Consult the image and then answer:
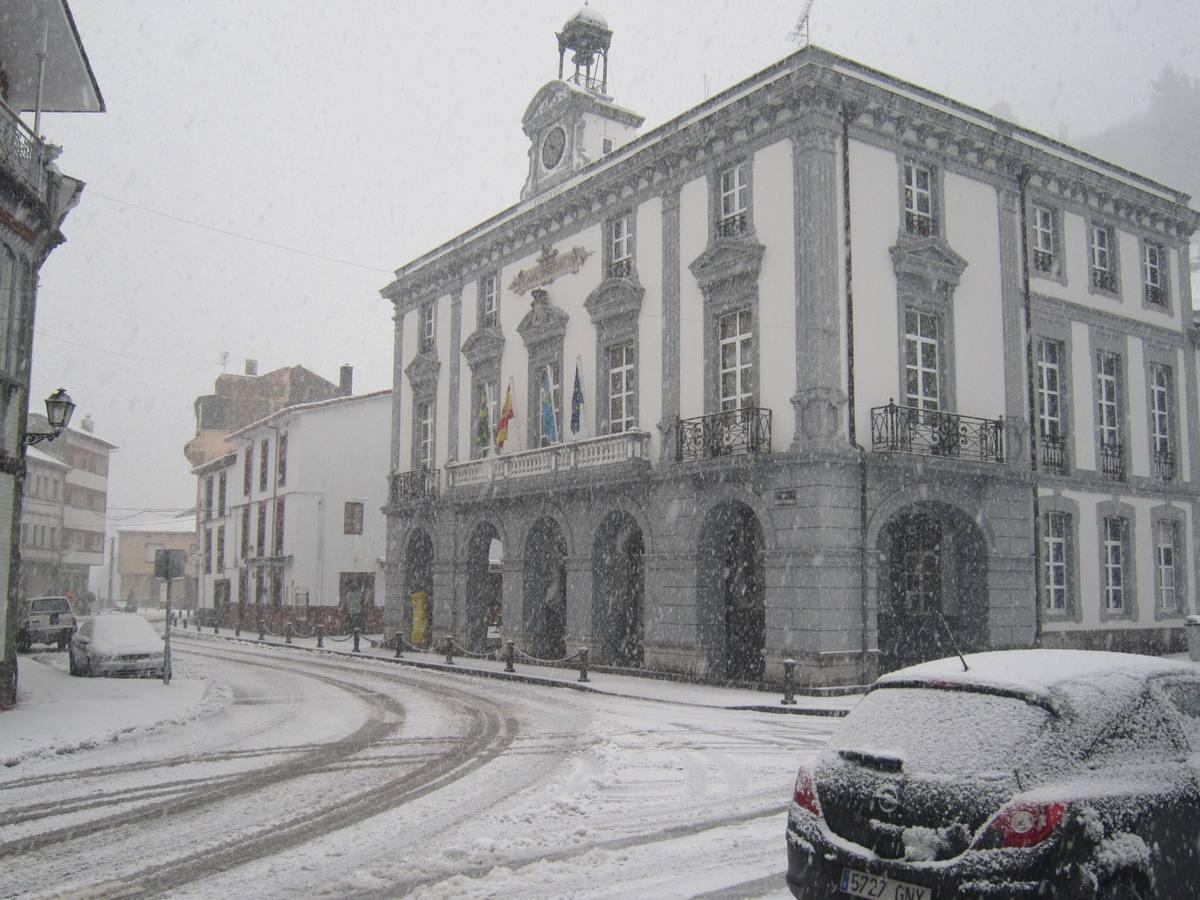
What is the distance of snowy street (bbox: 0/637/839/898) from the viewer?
21.5 ft

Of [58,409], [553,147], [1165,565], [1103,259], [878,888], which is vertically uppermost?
[553,147]

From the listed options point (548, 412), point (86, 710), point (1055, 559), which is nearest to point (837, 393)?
point (1055, 559)

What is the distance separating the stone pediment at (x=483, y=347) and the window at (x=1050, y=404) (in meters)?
13.9

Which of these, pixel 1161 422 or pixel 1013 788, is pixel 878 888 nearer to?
pixel 1013 788

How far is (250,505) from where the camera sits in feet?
157

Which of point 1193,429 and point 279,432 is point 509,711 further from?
point 279,432

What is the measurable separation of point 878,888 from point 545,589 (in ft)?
74.8

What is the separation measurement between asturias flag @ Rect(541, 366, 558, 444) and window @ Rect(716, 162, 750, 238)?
6058 mm

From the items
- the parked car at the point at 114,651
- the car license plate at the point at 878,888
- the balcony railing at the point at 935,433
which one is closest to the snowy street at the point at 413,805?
the car license plate at the point at 878,888

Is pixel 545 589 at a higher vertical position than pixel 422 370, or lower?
lower

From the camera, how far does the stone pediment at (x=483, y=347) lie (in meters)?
29.0

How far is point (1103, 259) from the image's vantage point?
82.4ft

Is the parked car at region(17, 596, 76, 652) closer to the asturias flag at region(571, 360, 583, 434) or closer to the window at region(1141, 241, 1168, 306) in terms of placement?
the asturias flag at region(571, 360, 583, 434)

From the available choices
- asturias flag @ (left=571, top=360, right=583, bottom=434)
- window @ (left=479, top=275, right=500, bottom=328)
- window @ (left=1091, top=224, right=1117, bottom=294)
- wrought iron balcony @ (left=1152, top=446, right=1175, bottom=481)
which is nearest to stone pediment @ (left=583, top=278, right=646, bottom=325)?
A: asturias flag @ (left=571, top=360, right=583, bottom=434)
